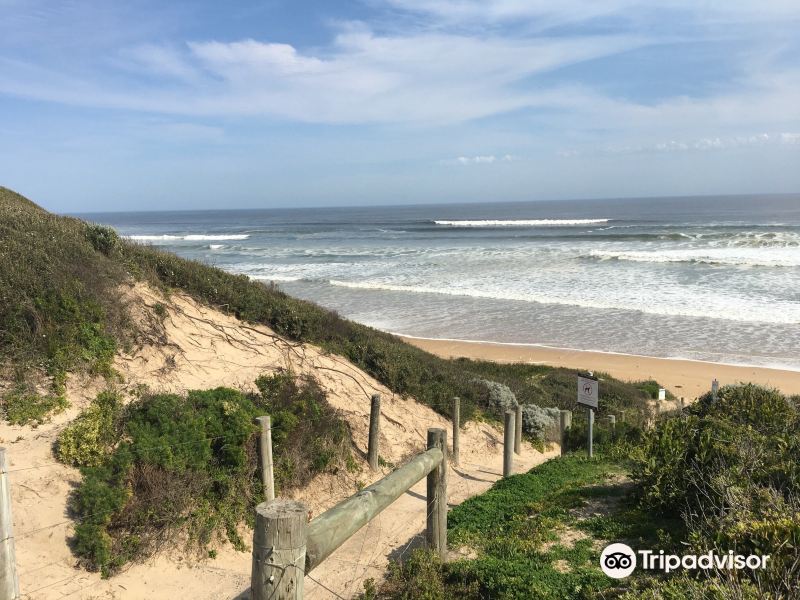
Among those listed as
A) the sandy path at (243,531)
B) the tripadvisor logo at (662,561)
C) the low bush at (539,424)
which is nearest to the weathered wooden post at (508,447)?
the sandy path at (243,531)

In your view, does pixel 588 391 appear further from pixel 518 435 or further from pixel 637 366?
pixel 637 366

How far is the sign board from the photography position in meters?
9.04

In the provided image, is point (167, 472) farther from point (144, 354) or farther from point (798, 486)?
point (798, 486)

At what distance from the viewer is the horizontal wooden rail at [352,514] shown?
3.14 metres

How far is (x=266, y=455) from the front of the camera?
641 cm

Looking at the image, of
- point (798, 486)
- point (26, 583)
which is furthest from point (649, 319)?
point (26, 583)

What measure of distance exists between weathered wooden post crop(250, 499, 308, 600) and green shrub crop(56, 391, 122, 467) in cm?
385

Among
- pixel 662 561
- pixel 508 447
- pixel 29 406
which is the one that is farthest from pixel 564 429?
pixel 29 406

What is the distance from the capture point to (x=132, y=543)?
17.8ft

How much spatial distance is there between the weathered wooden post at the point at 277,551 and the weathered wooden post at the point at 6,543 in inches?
79.7

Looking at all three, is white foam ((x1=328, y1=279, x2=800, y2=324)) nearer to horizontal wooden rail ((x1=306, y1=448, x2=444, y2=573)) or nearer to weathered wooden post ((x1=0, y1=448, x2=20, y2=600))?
horizontal wooden rail ((x1=306, y1=448, x2=444, y2=573))

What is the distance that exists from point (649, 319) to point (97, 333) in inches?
842

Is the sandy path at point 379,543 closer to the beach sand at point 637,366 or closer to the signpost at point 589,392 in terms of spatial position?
the signpost at point 589,392

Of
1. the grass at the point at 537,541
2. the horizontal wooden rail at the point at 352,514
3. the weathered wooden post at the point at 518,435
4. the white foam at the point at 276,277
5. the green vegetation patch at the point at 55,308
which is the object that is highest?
the green vegetation patch at the point at 55,308
